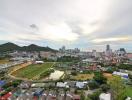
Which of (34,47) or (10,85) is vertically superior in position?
(34,47)

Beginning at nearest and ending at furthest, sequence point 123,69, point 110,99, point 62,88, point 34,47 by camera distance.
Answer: point 110,99
point 62,88
point 123,69
point 34,47

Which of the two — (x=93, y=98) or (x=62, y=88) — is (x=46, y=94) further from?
(x=93, y=98)

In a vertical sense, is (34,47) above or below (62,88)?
above

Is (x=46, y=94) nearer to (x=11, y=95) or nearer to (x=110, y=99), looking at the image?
(x=11, y=95)

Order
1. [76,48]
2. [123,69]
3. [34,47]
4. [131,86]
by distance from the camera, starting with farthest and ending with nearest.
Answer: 1. [76,48]
2. [34,47]
3. [123,69]
4. [131,86]

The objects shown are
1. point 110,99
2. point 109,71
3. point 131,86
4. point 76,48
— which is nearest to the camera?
point 110,99

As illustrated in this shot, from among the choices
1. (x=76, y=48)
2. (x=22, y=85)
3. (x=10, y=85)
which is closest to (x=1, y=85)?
(x=10, y=85)

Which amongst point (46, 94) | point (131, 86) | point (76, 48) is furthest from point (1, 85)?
point (76, 48)

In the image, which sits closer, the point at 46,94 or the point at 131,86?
the point at 46,94

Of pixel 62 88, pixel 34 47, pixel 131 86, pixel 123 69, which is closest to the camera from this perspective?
pixel 62 88
